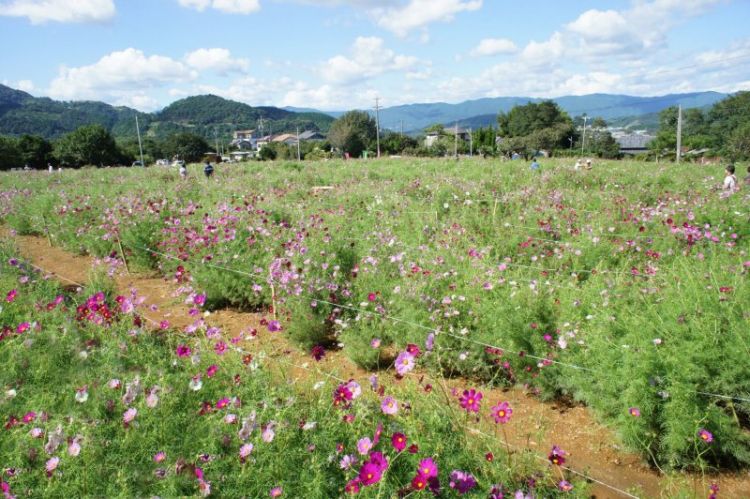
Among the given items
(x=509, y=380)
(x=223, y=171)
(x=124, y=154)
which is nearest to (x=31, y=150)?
(x=124, y=154)

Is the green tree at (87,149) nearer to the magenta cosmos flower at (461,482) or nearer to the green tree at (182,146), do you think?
the green tree at (182,146)

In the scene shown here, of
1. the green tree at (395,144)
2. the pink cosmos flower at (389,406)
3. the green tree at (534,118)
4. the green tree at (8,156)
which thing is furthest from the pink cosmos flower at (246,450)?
the green tree at (534,118)

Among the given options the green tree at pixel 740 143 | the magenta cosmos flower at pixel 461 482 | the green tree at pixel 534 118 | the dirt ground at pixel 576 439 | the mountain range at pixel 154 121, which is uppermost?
the mountain range at pixel 154 121

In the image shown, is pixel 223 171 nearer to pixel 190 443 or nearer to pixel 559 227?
pixel 559 227

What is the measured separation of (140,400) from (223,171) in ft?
60.1

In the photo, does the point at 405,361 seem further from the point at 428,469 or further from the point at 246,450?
the point at 246,450

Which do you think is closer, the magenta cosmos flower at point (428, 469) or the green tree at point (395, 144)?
the magenta cosmos flower at point (428, 469)

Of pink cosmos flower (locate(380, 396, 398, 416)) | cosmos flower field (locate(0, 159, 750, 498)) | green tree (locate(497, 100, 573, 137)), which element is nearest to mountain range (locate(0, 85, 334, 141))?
green tree (locate(497, 100, 573, 137))

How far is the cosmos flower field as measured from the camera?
182 cm

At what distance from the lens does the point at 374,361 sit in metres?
3.77

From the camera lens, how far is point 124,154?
58.8m

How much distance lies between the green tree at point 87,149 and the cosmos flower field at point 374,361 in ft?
179

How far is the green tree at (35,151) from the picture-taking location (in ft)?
159

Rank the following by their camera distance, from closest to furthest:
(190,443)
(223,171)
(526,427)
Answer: (190,443), (526,427), (223,171)
